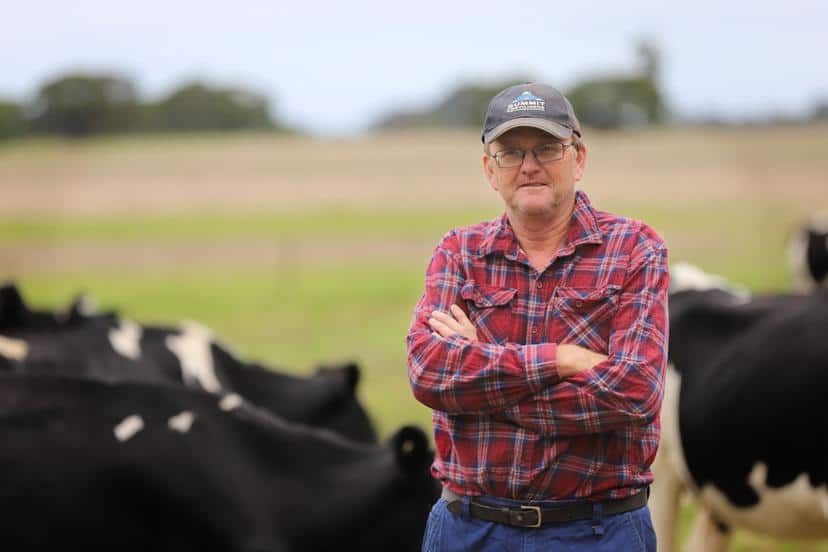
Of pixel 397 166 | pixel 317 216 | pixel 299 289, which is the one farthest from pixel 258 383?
pixel 397 166

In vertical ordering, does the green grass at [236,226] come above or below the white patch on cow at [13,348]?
below

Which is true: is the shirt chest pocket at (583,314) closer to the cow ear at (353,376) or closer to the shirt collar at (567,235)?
the shirt collar at (567,235)

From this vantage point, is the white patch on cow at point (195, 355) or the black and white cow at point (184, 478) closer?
the black and white cow at point (184, 478)

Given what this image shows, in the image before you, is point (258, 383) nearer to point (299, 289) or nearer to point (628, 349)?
point (628, 349)

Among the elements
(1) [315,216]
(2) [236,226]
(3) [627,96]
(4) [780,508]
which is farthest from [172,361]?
(3) [627,96]

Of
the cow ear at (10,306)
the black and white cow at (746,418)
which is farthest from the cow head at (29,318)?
the black and white cow at (746,418)

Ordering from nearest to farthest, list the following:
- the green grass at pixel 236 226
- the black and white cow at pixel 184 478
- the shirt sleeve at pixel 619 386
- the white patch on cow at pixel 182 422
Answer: the shirt sleeve at pixel 619 386 → the black and white cow at pixel 184 478 → the white patch on cow at pixel 182 422 → the green grass at pixel 236 226

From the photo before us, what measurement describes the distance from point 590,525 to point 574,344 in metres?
0.47

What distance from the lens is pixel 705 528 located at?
252 inches

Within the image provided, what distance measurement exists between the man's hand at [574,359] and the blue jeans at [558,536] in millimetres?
399

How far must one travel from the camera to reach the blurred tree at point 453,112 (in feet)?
199

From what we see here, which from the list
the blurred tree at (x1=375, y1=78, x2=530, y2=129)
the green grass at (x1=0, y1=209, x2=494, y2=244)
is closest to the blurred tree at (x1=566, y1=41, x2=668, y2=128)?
the blurred tree at (x1=375, y1=78, x2=530, y2=129)

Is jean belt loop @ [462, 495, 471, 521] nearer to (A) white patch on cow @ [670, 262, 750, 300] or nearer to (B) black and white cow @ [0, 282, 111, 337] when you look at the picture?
(A) white patch on cow @ [670, 262, 750, 300]

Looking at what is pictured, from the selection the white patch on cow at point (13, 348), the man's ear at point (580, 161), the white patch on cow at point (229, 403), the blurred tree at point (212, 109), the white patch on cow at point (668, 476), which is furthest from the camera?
the blurred tree at point (212, 109)
